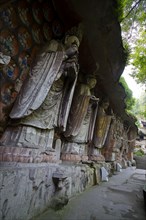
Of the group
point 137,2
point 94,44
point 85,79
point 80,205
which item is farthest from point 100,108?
point 80,205

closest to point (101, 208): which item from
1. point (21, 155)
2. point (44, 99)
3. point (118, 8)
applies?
point (21, 155)

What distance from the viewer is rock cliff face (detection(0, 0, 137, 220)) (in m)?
2.30

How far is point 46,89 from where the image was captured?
275 centimetres

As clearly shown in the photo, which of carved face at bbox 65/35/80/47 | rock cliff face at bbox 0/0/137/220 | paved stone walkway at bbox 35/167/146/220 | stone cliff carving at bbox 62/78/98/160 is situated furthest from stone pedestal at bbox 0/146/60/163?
carved face at bbox 65/35/80/47

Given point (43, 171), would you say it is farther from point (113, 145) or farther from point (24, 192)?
point (113, 145)

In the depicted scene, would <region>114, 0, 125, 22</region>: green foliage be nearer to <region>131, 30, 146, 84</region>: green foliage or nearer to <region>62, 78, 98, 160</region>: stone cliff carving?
<region>62, 78, 98, 160</region>: stone cliff carving

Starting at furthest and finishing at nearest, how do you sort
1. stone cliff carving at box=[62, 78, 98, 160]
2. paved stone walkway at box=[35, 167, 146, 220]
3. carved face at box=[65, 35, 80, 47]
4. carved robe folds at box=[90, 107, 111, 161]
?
carved robe folds at box=[90, 107, 111, 161]
stone cliff carving at box=[62, 78, 98, 160]
carved face at box=[65, 35, 80, 47]
paved stone walkway at box=[35, 167, 146, 220]

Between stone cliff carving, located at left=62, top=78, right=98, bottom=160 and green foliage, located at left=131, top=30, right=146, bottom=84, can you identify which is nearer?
stone cliff carving, located at left=62, top=78, right=98, bottom=160

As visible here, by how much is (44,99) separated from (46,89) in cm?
18

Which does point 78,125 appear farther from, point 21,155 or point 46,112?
point 21,155

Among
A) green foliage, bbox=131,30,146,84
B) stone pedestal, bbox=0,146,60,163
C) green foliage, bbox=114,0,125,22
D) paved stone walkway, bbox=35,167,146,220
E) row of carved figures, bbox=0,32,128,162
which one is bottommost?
paved stone walkway, bbox=35,167,146,220

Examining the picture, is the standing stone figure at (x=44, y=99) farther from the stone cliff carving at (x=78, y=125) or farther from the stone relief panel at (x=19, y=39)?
the stone cliff carving at (x=78, y=125)

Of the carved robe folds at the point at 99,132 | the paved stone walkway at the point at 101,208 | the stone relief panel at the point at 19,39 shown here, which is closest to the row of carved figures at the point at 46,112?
the stone relief panel at the point at 19,39

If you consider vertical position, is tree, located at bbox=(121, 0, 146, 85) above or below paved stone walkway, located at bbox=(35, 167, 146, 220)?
above
